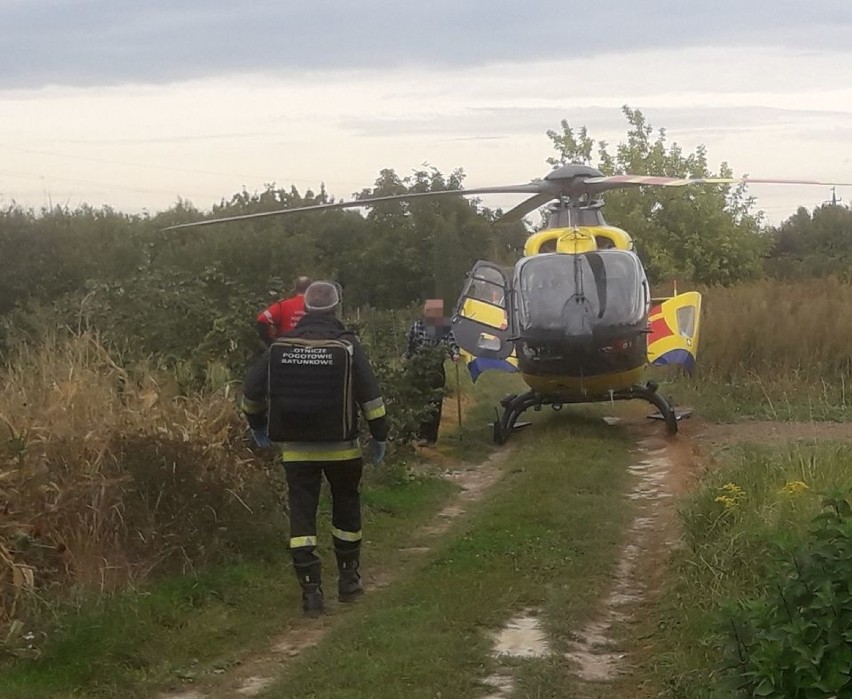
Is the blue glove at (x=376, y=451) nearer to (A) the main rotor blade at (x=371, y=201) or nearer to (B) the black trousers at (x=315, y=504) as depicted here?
(B) the black trousers at (x=315, y=504)

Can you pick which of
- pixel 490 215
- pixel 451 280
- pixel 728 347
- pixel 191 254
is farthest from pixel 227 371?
Answer: pixel 490 215

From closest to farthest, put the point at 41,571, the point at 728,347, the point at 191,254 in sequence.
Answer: the point at 41,571
the point at 728,347
the point at 191,254

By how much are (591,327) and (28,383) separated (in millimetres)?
7433

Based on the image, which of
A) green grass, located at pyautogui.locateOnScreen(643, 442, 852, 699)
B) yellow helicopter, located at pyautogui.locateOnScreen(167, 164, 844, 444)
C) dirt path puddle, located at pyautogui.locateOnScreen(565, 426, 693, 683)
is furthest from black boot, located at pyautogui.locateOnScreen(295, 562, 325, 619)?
yellow helicopter, located at pyautogui.locateOnScreen(167, 164, 844, 444)

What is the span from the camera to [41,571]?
704cm

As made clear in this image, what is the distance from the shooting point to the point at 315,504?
755 cm

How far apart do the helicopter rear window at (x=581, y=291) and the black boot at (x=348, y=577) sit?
6.69 meters

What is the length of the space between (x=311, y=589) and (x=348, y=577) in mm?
380

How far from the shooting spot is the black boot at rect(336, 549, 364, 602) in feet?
25.2

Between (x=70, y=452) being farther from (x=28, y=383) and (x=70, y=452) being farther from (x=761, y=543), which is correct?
(x=761, y=543)

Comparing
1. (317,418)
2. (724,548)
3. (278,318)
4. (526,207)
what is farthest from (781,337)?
(317,418)

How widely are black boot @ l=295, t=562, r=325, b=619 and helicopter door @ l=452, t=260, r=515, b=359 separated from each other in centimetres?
814

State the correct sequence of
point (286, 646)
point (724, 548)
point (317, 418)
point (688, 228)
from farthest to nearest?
point (688, 228) → point (317, 418) → point (724, 548) → point (286, 646)

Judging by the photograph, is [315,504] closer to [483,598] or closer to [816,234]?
[483,598]
